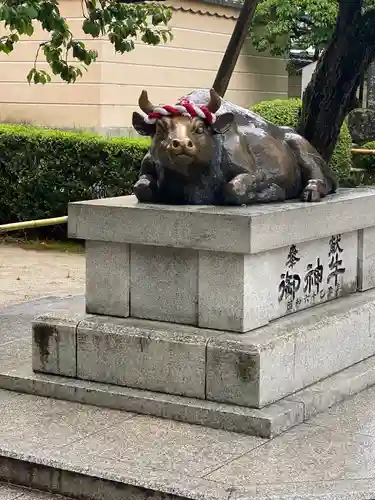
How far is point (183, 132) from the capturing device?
6.06 metres

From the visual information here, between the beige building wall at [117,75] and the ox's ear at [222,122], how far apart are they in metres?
9.78

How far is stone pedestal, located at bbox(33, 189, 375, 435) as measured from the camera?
5.76 metres

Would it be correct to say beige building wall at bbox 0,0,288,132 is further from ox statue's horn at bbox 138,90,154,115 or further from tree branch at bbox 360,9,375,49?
ox statue's horn at bbox 138,90,154,115

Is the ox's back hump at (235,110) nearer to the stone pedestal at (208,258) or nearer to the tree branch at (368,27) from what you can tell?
the stone pedestal at (208,258)

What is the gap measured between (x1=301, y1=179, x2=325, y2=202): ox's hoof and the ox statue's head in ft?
2.51

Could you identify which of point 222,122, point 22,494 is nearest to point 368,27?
point 222,122

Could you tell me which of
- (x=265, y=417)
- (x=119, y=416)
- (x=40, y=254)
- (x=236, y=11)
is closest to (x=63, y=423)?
(x=119, y=416)

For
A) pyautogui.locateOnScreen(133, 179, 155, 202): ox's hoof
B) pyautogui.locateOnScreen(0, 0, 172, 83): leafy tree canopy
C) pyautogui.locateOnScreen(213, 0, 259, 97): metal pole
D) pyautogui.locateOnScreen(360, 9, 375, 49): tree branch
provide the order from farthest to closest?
pyautogui.locateOnScreen(213, 0, 259, 97): metal pole < pyautogui.locateOnScreen(360, 9, 375, 49): tree branch < pyautogui.locateOnScreen(0, 0, 172, 83): leafy tree canopy < pyautogui.locateOnScreen(133, 179, 155, 202): ox's hoof

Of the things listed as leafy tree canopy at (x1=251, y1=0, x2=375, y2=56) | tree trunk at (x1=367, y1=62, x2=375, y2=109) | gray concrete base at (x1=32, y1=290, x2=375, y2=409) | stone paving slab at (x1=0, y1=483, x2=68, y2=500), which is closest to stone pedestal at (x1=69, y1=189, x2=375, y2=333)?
gray concrete base at (x1=32, y1=290, x2=375, y2=409)

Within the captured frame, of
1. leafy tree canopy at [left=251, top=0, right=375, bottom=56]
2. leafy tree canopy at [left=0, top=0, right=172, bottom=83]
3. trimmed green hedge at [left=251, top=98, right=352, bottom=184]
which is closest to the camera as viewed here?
leafy tree canopy at [left=0, top=0, right=172, bottom=83]

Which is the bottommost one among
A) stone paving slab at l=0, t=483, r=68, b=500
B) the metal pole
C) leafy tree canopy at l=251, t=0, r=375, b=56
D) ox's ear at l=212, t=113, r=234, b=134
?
stone paving slab at l=0, t=483, r=68, b=500

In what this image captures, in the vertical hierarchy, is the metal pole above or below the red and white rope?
above

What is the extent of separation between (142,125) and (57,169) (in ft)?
26.8

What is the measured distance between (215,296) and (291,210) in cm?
72
